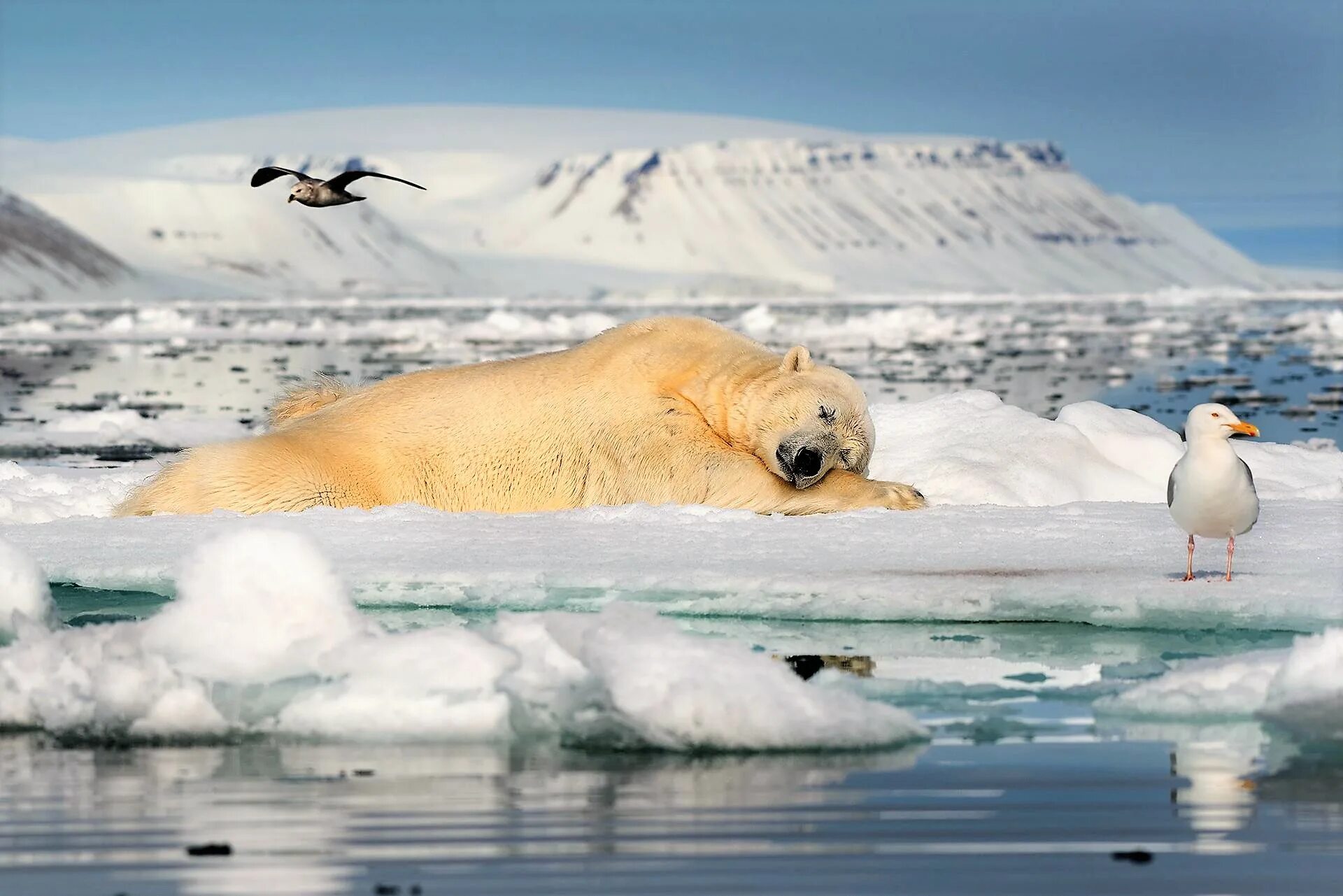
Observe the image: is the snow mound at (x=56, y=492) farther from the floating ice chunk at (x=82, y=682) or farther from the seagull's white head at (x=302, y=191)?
the floating ice chunk at (x=82, y=682)

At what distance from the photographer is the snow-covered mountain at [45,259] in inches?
4702

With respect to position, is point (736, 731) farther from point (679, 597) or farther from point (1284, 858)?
point (679, 597)

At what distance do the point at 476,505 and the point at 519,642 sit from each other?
11.4 feet

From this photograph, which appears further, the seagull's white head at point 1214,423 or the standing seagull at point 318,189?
the standing seagull at point 318,189

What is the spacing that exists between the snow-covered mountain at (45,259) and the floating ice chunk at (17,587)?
11664cm

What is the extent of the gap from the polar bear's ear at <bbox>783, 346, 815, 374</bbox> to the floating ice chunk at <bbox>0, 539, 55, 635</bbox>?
3.16 metres

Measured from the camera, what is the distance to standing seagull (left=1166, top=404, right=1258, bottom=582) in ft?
17.6

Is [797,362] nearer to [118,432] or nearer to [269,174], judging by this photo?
[269,174]

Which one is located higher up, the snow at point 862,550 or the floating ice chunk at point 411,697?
the snow at point 862,550

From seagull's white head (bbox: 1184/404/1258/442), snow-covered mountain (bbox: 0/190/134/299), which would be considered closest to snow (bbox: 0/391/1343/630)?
seagull's white head (bbox: 1184/404/1258/442)

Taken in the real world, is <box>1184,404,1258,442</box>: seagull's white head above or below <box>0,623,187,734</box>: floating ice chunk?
above

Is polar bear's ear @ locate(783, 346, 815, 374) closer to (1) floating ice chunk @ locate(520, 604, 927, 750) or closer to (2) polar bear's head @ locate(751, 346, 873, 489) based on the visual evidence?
(2) polar bear's head @ locate(751, 346, 873, 489)

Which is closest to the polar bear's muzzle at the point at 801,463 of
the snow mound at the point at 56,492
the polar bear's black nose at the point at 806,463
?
the polar bear's black nose at the point at 806,463

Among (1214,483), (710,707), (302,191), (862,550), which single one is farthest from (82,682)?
(302,191)
